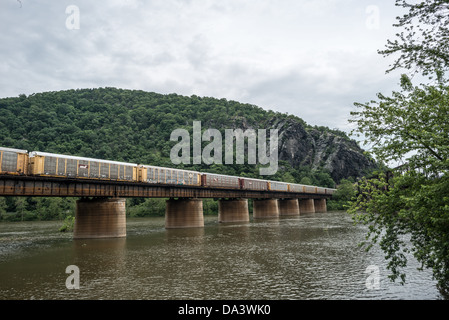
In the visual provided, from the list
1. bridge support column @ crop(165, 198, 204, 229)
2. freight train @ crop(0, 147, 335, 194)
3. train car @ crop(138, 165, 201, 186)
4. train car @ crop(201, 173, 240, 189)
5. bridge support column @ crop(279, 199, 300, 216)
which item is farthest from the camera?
bridge support column @ crop(279, 199, 300, 216)

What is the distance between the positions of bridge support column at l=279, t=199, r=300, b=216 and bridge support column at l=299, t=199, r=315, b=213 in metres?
10.8

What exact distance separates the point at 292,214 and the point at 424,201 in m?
90.6

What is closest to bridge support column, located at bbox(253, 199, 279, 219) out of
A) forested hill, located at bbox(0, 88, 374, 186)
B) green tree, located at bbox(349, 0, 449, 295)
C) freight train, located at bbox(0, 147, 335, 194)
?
freight train, located at bbox(0, 147, 335, 194)

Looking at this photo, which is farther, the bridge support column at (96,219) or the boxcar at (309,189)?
the boxcar at (309,189)

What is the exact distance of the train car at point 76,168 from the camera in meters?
32.2

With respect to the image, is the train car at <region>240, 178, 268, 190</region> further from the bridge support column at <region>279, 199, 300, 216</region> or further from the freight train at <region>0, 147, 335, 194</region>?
the bridge support column at <region>279, 199, 300, 216</region>

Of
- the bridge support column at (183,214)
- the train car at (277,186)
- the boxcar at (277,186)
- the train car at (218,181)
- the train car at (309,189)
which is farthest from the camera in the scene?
the train car at (309,189)

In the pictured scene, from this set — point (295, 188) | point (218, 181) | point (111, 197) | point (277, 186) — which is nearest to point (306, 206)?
point (295, 188)

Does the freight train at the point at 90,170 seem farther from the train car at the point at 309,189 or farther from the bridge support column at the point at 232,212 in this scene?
the train car at the point at 309,189

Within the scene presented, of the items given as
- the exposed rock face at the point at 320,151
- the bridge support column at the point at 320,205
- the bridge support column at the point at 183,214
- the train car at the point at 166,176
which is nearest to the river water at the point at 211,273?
the train car at the point at 166,176

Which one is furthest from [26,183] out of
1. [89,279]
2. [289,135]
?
[289,135]

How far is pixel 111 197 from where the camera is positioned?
41.2 m

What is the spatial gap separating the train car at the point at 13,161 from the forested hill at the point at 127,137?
10478 centimetres

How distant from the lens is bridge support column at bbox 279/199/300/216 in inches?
3880
